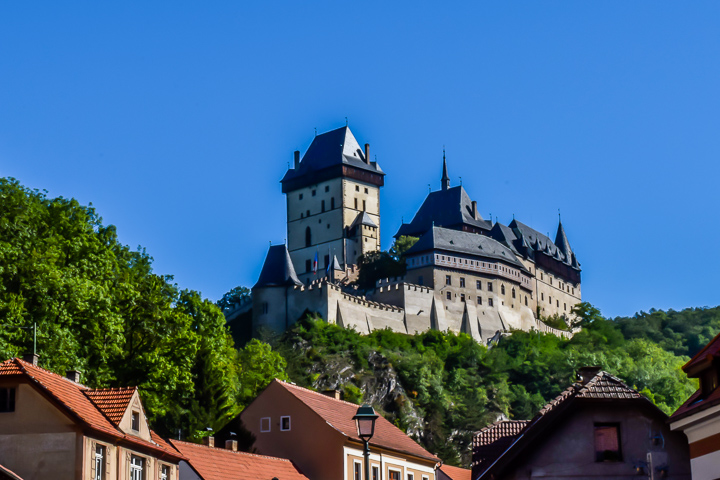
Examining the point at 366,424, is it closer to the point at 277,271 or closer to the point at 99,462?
the point at 99,462

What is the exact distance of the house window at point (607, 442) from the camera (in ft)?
73.6

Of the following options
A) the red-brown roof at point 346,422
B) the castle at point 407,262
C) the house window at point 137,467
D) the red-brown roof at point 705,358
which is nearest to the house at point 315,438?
the red-brown roof at point 346,422

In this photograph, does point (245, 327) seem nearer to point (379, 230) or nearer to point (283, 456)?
point (379, 230)

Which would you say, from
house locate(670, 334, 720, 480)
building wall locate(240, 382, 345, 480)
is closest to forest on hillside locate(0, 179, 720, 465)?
building wall locate(240, 382, 345, 480)

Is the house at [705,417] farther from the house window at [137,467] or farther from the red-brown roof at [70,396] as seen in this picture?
the house window at [137,467]

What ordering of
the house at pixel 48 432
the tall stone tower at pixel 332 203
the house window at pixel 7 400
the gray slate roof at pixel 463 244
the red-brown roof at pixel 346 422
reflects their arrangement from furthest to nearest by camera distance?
the tall stone tower at pixel 332 203
the gray slate roof at pixel 463 244
the red-brown roof at pixel 346 422
the house window at pixel 7 400
the house at pixel 48 432

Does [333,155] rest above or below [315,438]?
above

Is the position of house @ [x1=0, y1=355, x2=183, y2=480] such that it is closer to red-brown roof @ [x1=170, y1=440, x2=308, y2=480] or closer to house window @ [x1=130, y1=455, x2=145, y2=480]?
house window @ [x1=130, y1=455, x2=145, y2=480]

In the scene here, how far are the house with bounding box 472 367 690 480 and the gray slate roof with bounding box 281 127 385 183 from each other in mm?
106681

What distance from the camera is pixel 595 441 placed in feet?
73.7

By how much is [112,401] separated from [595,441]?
1187cm

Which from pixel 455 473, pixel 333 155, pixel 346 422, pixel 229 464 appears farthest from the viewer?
pixel 333 155

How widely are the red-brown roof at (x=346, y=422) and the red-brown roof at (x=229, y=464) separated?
249 cm

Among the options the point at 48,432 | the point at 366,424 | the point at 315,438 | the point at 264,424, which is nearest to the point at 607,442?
the point at 366,424
